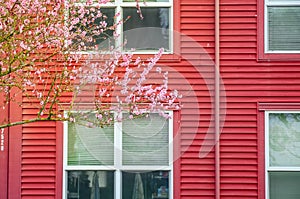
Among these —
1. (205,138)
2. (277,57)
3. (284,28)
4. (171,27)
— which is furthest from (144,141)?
(284,28)

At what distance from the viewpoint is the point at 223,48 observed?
27.9ft

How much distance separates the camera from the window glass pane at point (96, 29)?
7.96 meters


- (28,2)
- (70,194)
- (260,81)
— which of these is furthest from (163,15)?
(70,194)

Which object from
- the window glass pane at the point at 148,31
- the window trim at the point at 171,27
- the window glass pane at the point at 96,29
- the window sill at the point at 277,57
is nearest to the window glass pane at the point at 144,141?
the window trim at the point at 171,27

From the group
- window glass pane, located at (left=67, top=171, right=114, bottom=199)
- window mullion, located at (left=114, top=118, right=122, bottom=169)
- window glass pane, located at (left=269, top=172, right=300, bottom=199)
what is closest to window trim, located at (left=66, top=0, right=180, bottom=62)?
window mullion, located at (left=114, top=118, right=122, bottom=169)

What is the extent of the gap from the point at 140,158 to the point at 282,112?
80.7 inches

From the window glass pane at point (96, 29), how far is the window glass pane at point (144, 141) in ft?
3.76

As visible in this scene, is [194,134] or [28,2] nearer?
[28,2]

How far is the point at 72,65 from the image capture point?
8445 mm

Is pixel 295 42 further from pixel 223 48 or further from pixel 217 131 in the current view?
pixel 217 131

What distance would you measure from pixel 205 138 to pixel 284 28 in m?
1.91

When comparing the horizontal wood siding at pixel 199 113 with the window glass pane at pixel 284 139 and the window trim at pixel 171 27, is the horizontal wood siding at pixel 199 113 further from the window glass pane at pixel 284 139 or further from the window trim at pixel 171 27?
the window glass pane at pixel 284 139

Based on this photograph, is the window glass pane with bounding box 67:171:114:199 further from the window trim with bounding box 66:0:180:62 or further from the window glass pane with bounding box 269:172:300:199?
the window glass pane with bounding box 269:172:300:199

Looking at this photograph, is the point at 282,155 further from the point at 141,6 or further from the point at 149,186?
the point at 141,6
